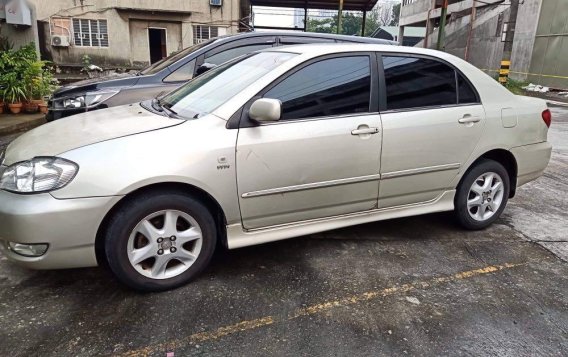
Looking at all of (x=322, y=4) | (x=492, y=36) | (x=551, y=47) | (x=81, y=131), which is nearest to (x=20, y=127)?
(x=81, y=131)

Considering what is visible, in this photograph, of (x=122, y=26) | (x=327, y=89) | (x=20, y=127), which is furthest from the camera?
(x=122, y=26)

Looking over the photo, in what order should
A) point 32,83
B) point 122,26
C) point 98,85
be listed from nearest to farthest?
1. point 98,85
2. point 32,83
3. point 122,26

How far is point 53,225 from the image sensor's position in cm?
257

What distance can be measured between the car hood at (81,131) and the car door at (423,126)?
5.42 feet

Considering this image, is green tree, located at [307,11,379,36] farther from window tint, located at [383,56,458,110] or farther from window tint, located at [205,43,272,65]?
window tint, located at [383,56,458,110]

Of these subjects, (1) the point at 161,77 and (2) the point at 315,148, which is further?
(1) the point at 161,77

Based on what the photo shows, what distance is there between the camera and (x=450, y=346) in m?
2.48

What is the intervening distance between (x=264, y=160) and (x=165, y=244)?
846 mm

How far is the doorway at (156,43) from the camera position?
2219cm

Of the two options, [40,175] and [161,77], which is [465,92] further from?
[161,77]

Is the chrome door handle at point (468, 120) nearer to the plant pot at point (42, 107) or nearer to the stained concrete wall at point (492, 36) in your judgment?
the plant pot at point (42, 107)

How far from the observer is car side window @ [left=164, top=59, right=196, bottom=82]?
19.3 ft

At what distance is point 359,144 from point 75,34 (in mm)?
21690

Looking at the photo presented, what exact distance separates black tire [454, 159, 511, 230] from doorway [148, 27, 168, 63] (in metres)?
20.5
